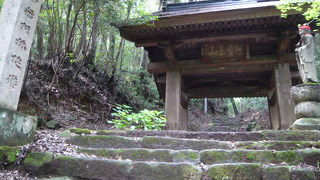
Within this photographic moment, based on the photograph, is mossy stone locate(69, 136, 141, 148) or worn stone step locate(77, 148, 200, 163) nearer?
worn stone step locate(77, 148, 200, 163)

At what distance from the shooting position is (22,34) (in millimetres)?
3713

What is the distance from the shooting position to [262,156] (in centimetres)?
309

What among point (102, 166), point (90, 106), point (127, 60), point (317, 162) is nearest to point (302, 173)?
point (317, 162)

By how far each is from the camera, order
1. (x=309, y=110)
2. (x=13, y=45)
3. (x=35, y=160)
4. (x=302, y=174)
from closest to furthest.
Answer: (x=302, y=174), (x=35, y=160), (x=13, y=45), (x=309, y=110)

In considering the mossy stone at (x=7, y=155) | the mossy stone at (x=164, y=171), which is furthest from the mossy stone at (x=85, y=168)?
the mossy stone at (x=7, y=155)

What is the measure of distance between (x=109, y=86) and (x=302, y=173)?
10.2 m

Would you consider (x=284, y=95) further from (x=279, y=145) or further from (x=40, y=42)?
(x=40, y=42)

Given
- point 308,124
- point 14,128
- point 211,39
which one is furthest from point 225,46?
point 14,128

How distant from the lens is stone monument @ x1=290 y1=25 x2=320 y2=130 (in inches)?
177

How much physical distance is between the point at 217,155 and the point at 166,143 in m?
0.86

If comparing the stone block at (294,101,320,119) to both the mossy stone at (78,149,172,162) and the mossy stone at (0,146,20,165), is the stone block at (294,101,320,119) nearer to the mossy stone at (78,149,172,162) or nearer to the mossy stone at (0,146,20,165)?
the mossy stone at (78,149,172,162)

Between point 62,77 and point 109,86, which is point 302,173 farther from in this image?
point 109,86

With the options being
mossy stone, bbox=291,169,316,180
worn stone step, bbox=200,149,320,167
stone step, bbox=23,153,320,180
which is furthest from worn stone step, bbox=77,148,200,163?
mossy stone, bbox=291,169,316,180

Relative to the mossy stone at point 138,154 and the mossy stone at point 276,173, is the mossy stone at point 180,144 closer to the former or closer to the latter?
the mossy stone at point 138,154
